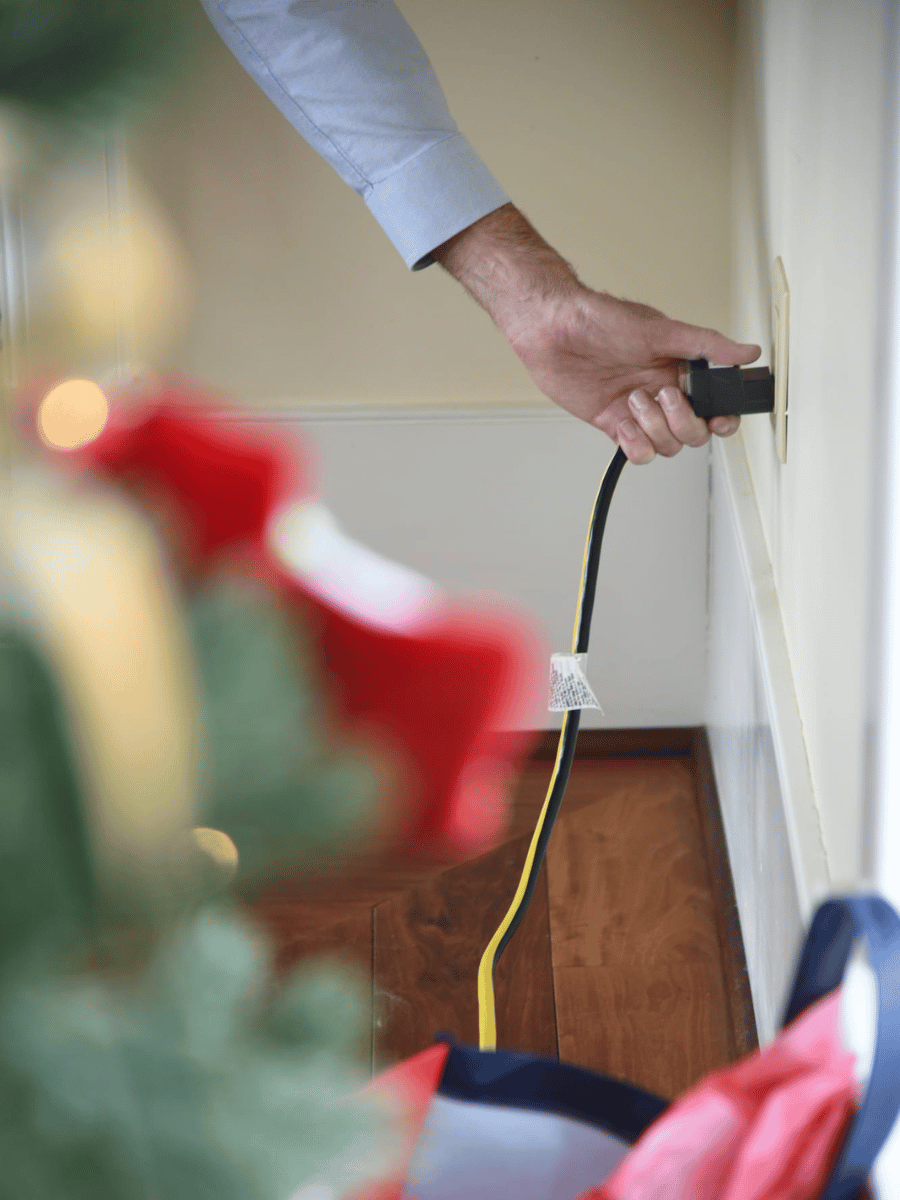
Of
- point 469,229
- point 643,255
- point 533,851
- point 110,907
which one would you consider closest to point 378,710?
point 110,907

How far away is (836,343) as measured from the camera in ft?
1.53

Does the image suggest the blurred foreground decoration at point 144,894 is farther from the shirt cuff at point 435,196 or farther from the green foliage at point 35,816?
the shirt cuff at point 435,196

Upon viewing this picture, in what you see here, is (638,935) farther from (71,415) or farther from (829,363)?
(71,415)

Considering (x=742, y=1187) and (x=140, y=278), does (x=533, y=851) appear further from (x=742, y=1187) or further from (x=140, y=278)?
(x=140, y=278)

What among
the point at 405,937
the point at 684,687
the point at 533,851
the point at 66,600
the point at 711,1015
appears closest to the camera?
the point at 66,600

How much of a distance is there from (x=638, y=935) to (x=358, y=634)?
821 millimetres

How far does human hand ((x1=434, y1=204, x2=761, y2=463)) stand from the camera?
0.69 m

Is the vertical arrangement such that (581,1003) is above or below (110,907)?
below

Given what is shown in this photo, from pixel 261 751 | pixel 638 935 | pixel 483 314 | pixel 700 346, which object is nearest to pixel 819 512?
pixel 700 346

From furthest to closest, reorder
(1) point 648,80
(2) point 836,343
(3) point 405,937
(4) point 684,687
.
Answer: (4) point 684,687
(1) point 648,80
(3) point 405,937
(2) point 836,343

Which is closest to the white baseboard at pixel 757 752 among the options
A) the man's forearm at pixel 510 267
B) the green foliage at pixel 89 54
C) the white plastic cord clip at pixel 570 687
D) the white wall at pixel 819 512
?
the white wall at pixel 819 512

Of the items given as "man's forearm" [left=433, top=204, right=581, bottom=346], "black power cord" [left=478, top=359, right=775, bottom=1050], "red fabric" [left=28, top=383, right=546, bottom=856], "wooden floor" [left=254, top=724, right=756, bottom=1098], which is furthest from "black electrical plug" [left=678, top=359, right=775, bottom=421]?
"wooden floor" [left=254, top=724, right=756, bottom=1098]

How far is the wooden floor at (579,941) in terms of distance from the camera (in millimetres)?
925

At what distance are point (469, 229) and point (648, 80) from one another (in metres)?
0.55
